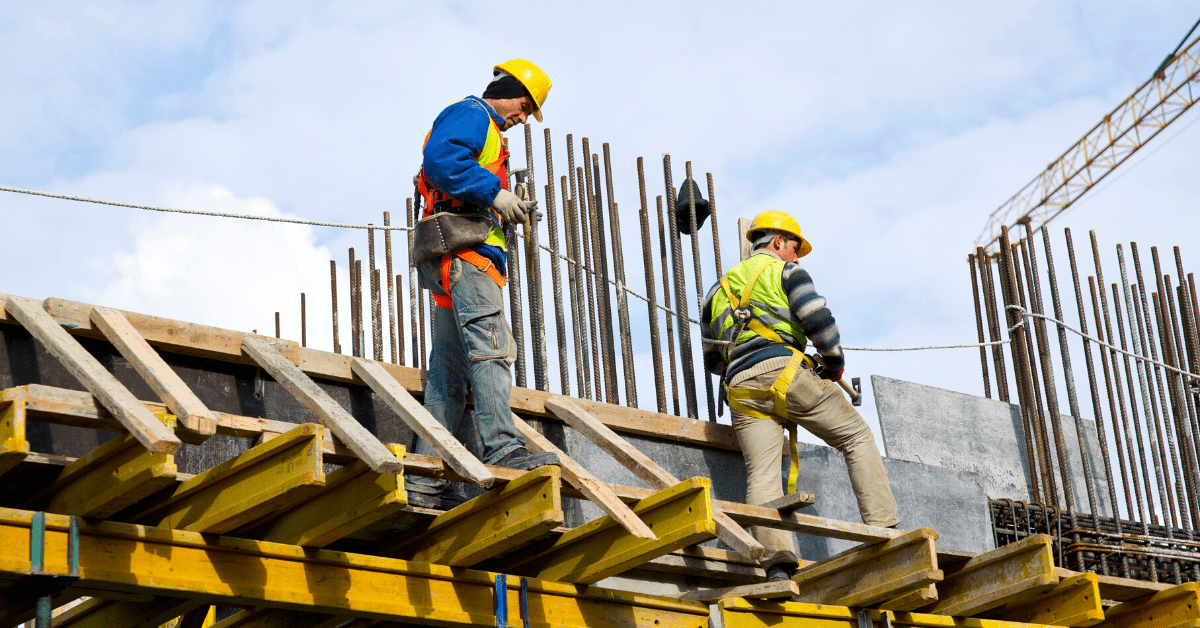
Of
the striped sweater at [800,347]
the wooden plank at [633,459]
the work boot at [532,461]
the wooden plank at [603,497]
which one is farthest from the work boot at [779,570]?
the work boot at [532,461]

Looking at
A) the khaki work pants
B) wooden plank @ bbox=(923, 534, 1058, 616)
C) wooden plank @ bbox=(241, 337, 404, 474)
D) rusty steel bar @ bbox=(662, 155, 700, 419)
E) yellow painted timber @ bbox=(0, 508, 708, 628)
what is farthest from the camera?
rusty steel bar @ bbox=(662, 155, 700, 419)

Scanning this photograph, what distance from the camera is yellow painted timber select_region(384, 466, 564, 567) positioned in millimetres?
5254

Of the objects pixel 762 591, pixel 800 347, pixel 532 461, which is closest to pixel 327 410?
pixel 532 461

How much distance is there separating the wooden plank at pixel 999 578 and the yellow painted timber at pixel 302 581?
1.75m

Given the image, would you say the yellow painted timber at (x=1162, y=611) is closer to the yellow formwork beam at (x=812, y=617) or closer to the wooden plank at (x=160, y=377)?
the yellow formwork beam at (x=812, y=617)

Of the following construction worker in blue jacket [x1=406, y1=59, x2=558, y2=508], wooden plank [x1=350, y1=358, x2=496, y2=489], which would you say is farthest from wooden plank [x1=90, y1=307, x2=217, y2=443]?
construction worker in blue jacket [x1=406, y1=59, x2=558, y2=508]

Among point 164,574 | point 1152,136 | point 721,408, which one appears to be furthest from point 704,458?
point 1152,136

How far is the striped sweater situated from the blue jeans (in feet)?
5.35

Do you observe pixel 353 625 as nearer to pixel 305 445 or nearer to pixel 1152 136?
pixel 305 445

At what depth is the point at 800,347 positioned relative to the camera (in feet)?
25.1

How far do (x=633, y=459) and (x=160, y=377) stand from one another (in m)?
2.51

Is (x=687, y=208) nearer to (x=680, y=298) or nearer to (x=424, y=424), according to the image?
(x=680, y=298)

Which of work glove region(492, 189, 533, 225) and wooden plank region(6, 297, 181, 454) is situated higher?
work glove region(492, 189, 533, 225)

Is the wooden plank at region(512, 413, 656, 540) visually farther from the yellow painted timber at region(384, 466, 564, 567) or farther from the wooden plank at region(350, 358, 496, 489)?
the wooden plank at region(350, 358, 496, 489)
